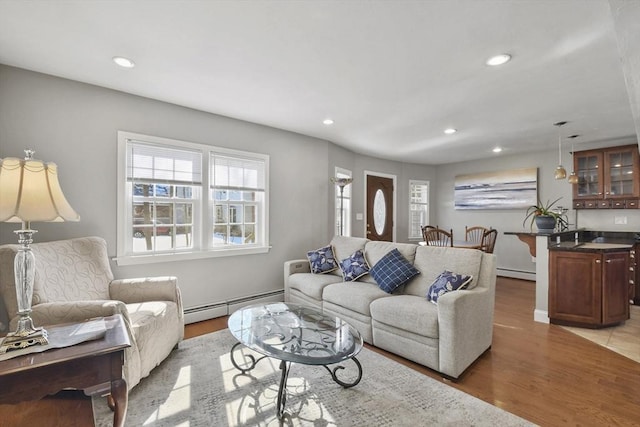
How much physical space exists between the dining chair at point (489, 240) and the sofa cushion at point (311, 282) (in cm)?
250

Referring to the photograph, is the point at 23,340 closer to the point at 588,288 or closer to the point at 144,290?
the point at 144,290

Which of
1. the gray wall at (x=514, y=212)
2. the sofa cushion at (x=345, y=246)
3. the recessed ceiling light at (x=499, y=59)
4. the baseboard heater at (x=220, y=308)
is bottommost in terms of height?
the baseboard heater at (x=220, y=308)

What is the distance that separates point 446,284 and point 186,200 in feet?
9.47

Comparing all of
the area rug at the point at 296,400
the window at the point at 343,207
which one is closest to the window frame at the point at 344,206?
the window at the point at 343,207

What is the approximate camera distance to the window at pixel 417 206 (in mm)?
6852

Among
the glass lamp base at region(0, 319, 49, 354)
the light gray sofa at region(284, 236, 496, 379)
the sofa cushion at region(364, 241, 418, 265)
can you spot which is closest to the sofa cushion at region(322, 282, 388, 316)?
the light gray sofa at region(284, 236, 496, 379)

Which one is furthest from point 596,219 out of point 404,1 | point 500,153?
point 404,1

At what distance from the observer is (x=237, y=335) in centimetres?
207

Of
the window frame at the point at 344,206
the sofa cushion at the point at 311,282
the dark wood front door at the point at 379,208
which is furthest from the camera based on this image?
the dark wood front door at the point at 379,208

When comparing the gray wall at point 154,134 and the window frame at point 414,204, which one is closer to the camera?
the gray wall at point 154,134

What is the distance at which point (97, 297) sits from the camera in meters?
2.40

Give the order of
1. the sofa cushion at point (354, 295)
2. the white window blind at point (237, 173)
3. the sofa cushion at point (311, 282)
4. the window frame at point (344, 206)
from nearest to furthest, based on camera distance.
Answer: the sofa cushion at point (354, 295) < the sofa cushion at point (311, 282) < the white window blind at point (237, 173) < the window frame at point (344, 206)

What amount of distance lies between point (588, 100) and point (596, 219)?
2.82 metres

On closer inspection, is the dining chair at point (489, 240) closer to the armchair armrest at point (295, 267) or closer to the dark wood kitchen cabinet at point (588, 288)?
the dark wood kitchen cabinet at point (588, 288)
